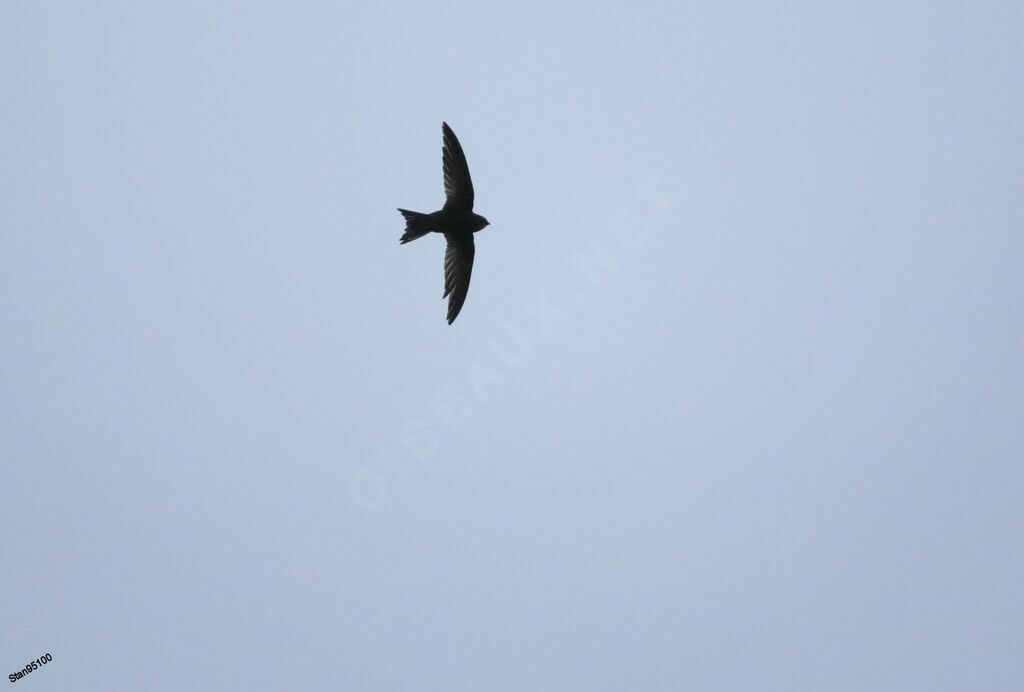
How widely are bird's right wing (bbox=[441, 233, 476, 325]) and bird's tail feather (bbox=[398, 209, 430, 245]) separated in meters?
1.20

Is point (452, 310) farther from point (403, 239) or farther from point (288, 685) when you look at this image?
point (288, 685)

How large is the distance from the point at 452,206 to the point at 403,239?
1.66 metres

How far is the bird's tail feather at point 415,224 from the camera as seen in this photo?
17328 mm

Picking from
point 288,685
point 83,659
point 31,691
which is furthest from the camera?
point 288,685

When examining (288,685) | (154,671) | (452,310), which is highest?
(154,671)

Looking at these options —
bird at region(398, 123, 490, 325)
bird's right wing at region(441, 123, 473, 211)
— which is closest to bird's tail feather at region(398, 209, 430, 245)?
bird at region(398, 123, 490, 325)

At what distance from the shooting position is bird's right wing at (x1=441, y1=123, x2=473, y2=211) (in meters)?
18.3

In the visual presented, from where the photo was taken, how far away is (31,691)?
142m

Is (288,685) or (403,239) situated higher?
(288,685)

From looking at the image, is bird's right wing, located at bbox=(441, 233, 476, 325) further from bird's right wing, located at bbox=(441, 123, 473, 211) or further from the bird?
bird's right wing, located at bbox=(441, 123, 473, 211)

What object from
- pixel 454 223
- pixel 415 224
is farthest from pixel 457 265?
pixel 415 224

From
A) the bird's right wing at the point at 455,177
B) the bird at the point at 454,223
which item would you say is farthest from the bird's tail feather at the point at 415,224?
the bird's right wing at the point at 455,177

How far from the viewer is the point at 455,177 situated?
18.4 meters

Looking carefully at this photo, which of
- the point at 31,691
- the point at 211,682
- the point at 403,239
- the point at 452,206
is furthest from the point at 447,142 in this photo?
the point at 211,682
